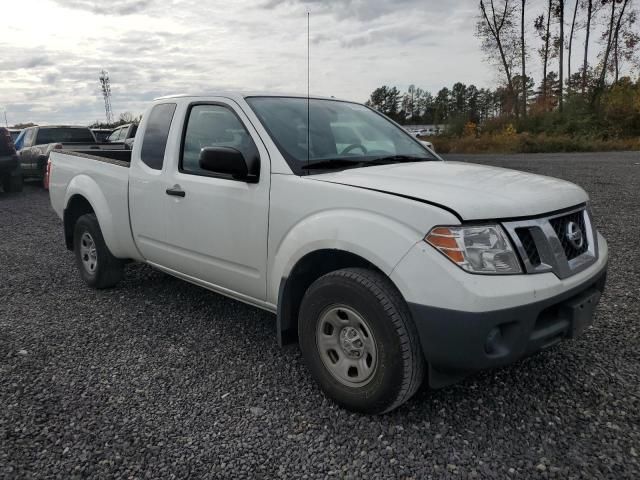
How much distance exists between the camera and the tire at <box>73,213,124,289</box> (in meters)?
4.91

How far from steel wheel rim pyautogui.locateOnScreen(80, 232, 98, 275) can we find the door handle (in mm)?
1618

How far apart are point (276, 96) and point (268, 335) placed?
1757 millimetres

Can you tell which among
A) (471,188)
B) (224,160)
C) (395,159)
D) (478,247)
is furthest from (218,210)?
(478,247)

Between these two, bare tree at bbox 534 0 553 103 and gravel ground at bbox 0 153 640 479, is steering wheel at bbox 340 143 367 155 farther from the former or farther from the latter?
bare tree at bbox 534 0 553 103

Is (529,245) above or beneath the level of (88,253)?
above

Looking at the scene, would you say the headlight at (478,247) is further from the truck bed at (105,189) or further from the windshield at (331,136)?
the truck bed at (105,189)

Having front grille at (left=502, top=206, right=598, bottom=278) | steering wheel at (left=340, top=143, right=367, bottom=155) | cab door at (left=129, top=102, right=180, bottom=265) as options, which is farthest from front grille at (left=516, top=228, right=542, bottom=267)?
cab door at (left=129, top=102, right=180, bottom=265)

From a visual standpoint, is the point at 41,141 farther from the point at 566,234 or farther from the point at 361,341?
the point at 566,234

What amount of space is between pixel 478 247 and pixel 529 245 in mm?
297

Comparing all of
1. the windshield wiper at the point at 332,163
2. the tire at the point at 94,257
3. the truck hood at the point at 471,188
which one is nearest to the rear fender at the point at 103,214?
the tire at the point at 94,257

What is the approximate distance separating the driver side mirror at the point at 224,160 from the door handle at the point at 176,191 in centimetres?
67

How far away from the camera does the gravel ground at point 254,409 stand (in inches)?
96.2

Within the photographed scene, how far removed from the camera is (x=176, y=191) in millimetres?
3795

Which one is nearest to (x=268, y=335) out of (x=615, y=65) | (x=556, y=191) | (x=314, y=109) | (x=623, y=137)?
(x=314, y=109)
